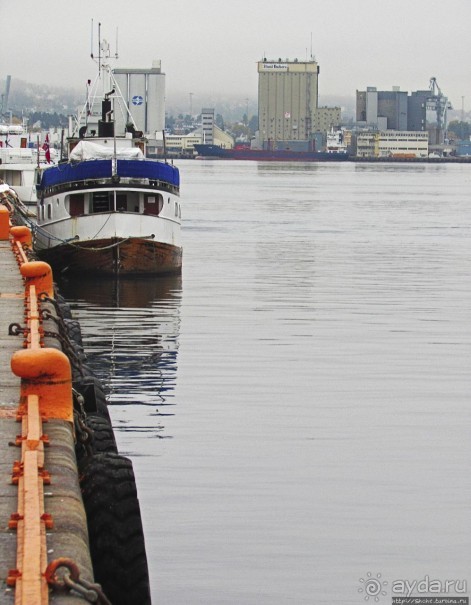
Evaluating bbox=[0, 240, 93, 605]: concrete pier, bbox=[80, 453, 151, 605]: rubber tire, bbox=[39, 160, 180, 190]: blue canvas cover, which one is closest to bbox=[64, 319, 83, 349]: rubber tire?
bbox=[0, 240, 93, 605]: concrete pier

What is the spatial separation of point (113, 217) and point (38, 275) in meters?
19.2

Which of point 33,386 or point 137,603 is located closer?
point 137,603

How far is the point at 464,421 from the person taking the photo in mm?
18406

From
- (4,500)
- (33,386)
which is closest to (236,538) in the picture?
(33,386)

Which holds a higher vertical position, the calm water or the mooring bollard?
the mooring bollard

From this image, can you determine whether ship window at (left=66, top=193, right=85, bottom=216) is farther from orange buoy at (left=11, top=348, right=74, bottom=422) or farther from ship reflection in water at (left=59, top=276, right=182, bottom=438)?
orange buoy at (left=11, top=348, right=74, bottom=422)

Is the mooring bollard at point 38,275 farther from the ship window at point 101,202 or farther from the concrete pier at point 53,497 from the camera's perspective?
the ship window at point 101,202

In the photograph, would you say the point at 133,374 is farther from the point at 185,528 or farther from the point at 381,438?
the point at 185,528

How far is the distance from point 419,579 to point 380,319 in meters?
18.1

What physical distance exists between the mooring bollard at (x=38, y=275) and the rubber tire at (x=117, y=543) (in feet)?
28.1

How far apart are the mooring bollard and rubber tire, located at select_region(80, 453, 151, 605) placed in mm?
8578

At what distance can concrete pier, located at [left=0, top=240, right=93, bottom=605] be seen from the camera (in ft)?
24.5

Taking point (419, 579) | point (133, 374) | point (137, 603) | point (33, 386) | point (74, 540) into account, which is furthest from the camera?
point (133, 374)

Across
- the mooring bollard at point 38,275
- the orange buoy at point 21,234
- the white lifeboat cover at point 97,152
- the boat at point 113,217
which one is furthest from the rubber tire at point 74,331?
the white lifeboat cover at point 97,152
